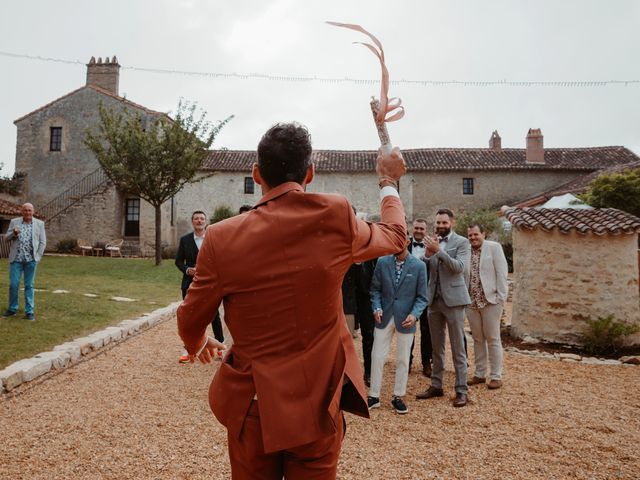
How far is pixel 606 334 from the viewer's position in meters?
7.68

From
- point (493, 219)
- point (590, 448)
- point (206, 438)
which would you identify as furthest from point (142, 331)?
point (493, 219)

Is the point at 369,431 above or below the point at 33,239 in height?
below

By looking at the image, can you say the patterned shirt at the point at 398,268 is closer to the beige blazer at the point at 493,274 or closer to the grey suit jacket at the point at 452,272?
the grey suit jacket at the point at 452,272

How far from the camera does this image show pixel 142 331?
8805 millimetres

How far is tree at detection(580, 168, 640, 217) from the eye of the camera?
1148 centimetres

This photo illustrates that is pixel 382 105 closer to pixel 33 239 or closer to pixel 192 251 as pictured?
pixel 192 251

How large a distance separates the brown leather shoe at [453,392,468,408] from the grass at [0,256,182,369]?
5.31 metres

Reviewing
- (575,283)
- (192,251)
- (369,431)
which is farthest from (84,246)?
(369,431)

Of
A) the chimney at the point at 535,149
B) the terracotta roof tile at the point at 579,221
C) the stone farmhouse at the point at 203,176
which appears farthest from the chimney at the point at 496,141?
the terracotta roof tile at the point at 579,221

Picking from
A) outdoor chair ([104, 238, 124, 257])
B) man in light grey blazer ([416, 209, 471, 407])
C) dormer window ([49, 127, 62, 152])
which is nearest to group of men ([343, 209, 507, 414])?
man in light grey blazer ([416, 209, 471, 407])

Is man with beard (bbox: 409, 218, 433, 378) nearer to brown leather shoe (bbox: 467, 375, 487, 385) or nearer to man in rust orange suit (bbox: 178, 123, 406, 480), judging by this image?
brown leather shoe (bbox: 467, 375, 487, 385)

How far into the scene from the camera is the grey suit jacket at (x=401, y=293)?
16.7ft

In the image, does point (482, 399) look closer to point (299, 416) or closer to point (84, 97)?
point (299, 416)

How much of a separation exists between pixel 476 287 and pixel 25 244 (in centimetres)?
747
